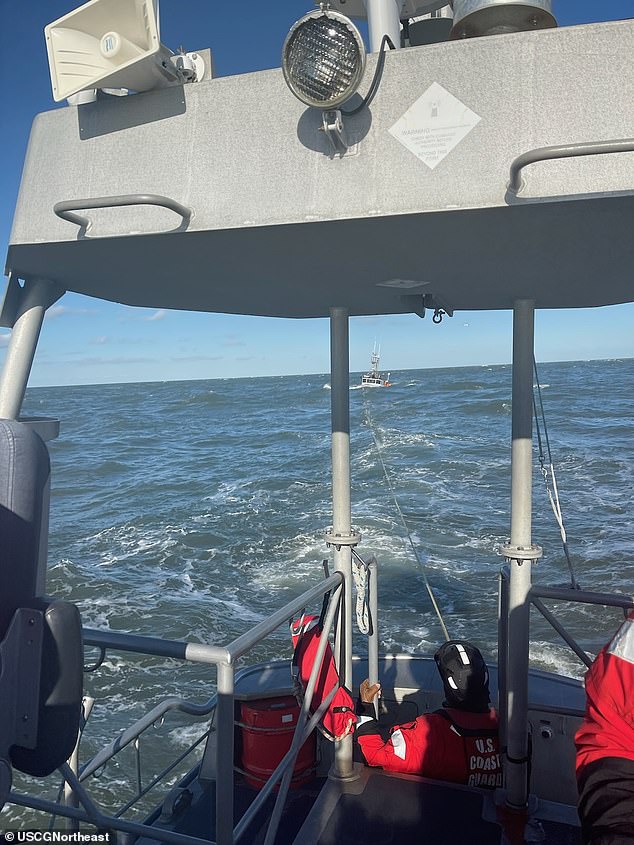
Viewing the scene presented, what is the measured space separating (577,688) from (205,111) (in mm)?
4194

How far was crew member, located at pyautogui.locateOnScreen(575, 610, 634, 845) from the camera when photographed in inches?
51.6

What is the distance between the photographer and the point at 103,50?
199cm

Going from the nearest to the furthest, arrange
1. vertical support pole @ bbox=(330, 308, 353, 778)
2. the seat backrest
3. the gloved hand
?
the seat backrest → vertical support pole @ bbox=(330, 308, 353, 778) → the gloved hand

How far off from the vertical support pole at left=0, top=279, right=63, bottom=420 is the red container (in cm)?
225

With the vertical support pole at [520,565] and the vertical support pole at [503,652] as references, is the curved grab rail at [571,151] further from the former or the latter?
the vertical support pole at [503,652]

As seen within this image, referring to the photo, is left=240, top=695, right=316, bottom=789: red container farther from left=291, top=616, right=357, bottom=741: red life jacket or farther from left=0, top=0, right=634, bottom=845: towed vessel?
left=0, top=0, right=634, bottom=845: towed vessel

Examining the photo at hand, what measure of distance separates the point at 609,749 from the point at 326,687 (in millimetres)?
2030

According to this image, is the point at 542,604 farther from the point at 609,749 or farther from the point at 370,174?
the point at 370,174

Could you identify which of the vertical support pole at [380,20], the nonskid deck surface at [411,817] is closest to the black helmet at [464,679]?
the nonskid deck surface at [411,817]

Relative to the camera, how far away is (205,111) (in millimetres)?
1990

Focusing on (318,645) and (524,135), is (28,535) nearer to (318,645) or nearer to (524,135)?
(318,645)

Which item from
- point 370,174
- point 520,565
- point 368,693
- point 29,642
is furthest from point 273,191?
point 368,693

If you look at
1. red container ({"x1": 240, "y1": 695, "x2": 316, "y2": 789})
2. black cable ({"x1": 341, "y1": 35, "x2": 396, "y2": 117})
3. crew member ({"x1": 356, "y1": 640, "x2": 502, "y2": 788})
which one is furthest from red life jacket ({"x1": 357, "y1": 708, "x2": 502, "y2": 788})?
black cable ({"x1": 341, "y1": 35, "x2": 396, "y2": 117})

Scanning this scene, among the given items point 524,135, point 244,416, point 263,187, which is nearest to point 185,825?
point 263,187
